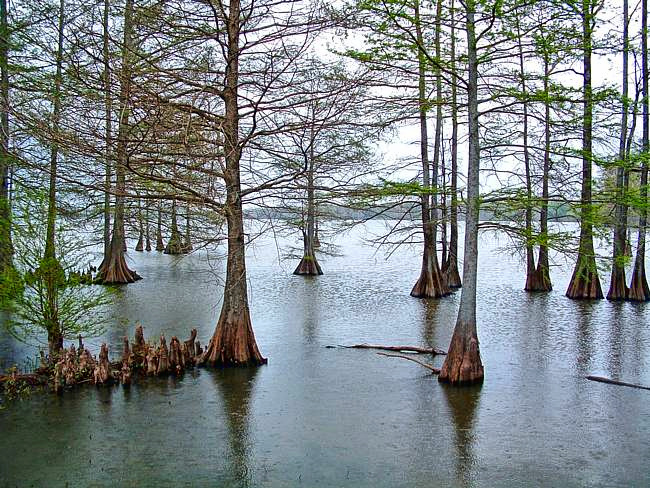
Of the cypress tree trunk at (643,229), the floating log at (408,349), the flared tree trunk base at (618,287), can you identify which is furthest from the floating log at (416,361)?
the cypress tree trunk at (643,229)

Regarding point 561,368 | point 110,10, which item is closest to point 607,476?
point 561,368

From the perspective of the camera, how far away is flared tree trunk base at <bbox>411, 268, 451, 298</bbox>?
650 inches

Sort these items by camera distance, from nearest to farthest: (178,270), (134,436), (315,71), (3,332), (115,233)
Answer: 1. (134,436)
2. (315,71)
3. (3,332)
4. (115,233)
5. (178,270)

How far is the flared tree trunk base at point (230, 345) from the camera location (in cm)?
884

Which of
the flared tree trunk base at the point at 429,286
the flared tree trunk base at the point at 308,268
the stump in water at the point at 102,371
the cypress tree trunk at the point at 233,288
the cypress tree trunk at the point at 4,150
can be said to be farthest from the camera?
the flared tree trunk base at the point at 308,268

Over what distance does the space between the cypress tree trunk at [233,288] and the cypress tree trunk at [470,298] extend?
8.89ft

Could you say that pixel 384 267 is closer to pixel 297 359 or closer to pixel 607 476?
pixel 297 359

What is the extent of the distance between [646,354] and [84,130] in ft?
27.8

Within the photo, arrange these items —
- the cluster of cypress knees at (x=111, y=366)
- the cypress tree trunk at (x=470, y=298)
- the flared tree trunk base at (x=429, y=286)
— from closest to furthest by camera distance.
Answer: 1. the cluster of cypress knees at (x=111, y=366)
2. the cypress tree trunk at (x=470, y=298)
3. the flared tree trunk base at (x=429, y=286)

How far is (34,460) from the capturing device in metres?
5.46

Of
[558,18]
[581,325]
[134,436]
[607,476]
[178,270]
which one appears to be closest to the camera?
[607,476]

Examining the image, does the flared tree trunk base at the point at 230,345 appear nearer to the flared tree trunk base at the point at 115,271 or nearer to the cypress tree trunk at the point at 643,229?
the flared tree trunk base at the point at 115,271

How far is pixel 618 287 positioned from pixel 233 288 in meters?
10.7

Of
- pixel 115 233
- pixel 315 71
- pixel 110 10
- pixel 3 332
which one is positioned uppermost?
pixel 110 10
